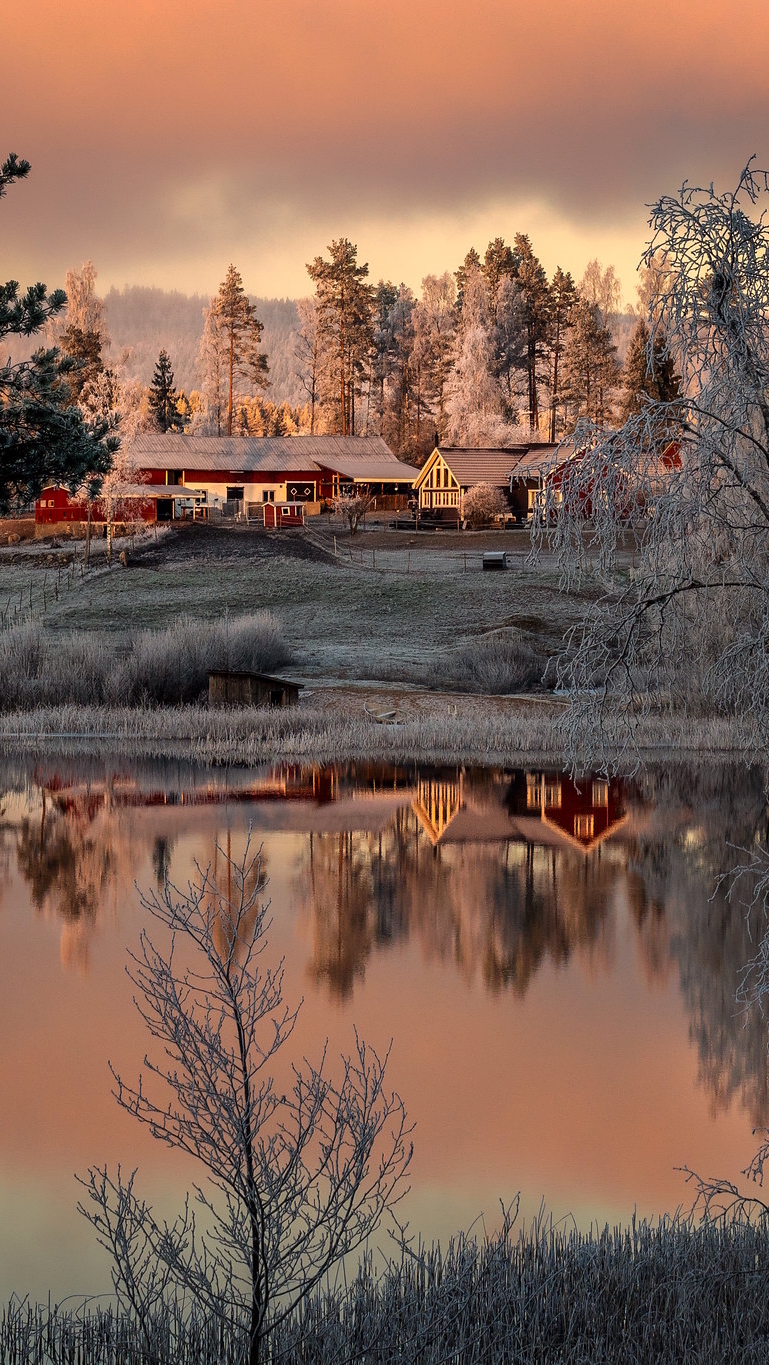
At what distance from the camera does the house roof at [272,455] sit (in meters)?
81.6

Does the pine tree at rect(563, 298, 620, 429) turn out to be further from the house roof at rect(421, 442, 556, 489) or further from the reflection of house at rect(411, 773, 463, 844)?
the reflection of house at rect(411, 773, 463, 844)

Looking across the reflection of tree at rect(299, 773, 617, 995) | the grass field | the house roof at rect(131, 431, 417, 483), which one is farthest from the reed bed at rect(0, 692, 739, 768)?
the house roof at rect(131, 431, 417, 483)

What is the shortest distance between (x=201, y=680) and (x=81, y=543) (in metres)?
30.5

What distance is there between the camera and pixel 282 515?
70.6 m

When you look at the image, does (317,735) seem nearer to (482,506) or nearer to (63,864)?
(63,864)

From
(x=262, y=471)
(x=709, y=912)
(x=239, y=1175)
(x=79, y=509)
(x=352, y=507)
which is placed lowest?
(x=709, y=912)

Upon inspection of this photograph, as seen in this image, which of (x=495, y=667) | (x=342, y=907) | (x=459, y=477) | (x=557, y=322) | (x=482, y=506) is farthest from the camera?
(x=557, y=322)

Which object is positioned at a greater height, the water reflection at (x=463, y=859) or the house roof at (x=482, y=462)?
the house roof at (x=482, y=462)

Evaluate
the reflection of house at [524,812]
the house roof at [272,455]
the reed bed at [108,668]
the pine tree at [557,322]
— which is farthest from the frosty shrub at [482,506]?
the reflection of house at [524,812]

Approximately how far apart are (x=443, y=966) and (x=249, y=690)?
17996mm

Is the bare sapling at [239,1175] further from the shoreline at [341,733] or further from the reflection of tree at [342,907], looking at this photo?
the shoreline at [341,733]

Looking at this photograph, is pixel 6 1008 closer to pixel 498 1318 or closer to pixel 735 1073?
pixel 735 1073

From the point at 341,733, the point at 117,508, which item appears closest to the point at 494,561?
the point at 117,508

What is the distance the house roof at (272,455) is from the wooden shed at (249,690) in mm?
47299
